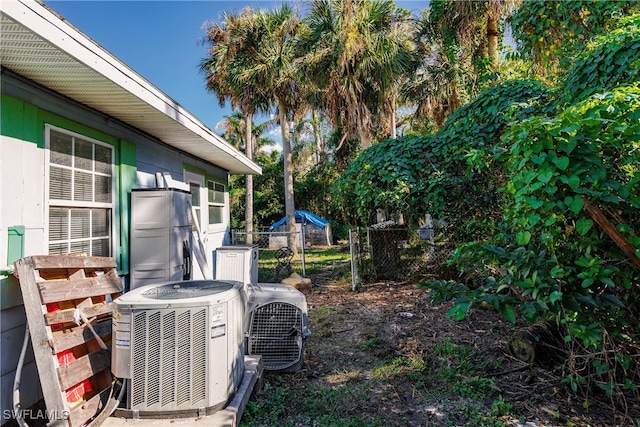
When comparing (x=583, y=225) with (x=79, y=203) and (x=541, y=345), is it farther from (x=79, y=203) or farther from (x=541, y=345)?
(x=79, y=203)

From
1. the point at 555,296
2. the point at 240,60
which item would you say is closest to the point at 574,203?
the point at 555,296

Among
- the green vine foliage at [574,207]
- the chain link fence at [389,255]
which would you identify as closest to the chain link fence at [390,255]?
the chain link fence at [389,255]

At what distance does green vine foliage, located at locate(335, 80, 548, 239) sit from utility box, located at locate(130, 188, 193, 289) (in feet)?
11.2

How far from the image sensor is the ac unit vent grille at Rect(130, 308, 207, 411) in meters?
2.08

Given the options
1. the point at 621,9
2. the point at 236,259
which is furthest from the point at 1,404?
the point at 621,9

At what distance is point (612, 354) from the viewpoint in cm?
245

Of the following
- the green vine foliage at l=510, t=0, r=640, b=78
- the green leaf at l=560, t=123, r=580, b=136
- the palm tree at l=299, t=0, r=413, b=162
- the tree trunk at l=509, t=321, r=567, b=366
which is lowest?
the tree trunk at l=509, t=321, r=567, b=366

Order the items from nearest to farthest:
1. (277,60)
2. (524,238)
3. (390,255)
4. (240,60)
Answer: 1. (524,238)
2. (390,255)
3. (277,60)
4. (240,60)

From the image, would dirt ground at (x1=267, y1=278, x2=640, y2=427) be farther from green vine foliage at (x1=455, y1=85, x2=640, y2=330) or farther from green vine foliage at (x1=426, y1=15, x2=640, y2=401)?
green vine foliage at (x1=455, y1=85, x2=640, y2=330)

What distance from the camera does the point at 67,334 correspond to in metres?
2.29

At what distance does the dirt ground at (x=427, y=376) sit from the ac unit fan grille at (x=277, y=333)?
21 cm

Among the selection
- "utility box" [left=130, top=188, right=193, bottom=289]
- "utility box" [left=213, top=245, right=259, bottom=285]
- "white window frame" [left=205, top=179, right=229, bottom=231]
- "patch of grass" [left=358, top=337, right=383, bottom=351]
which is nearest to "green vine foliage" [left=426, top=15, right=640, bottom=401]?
"patch of grass" [left=358, top=337, right=383, bottom=351]

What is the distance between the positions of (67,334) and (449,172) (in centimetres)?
569

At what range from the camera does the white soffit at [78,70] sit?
1954 millimetres
